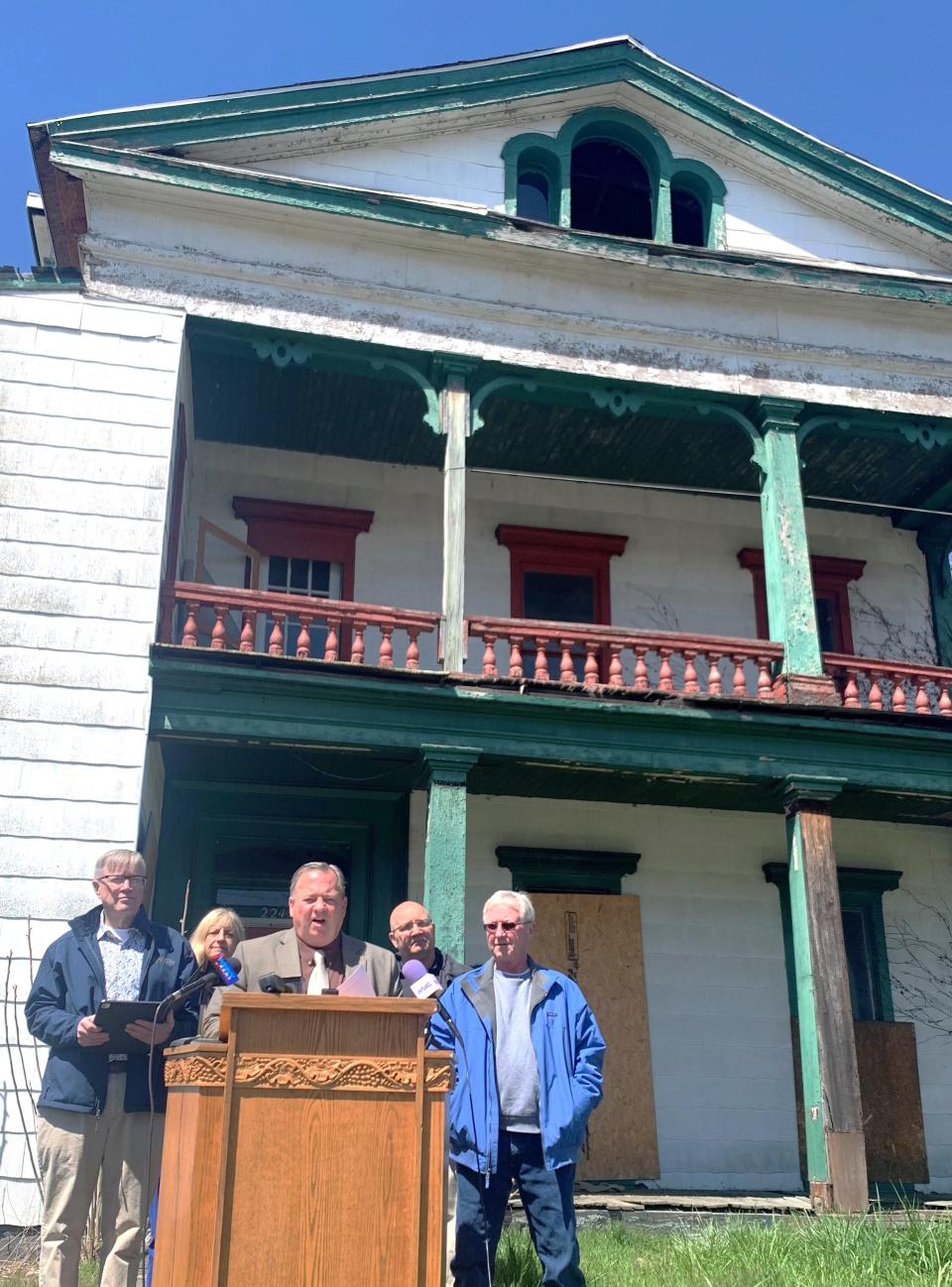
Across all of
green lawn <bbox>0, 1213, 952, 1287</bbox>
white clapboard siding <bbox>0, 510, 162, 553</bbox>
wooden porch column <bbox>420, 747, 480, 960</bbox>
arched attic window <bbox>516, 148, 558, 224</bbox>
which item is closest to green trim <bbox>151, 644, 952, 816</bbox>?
wooden porch column <bbox>420, 747, 480, 960</bbox>

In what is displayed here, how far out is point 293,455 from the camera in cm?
1335

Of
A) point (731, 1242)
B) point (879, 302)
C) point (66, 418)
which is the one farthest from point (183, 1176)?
point (879, 302)

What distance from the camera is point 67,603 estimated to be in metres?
9.77

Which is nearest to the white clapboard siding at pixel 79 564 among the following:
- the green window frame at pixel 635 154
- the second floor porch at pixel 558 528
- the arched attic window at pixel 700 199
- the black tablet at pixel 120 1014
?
the second floor porch at pixel 558 528

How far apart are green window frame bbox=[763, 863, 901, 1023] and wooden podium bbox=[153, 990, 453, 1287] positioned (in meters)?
9.65

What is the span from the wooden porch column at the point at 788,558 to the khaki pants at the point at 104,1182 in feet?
23.0

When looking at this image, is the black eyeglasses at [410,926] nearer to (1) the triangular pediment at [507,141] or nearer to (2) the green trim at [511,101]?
(1) the triangular pediment at [507,141]

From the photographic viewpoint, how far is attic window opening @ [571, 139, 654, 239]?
13.2 m

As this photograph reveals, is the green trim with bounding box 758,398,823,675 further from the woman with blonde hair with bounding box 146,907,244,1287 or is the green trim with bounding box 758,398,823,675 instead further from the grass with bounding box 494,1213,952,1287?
the woman with blonde hair with bounding box 146,907,244,1287

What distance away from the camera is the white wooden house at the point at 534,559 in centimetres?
1002

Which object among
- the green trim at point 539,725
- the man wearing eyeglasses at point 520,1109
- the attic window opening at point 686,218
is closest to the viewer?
the man wearing eyeglasses at point 520,1109

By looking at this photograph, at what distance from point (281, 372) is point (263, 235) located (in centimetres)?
127

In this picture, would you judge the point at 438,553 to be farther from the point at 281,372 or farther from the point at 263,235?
the point at 263,235

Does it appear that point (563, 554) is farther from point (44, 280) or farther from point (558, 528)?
point (44, 280)
